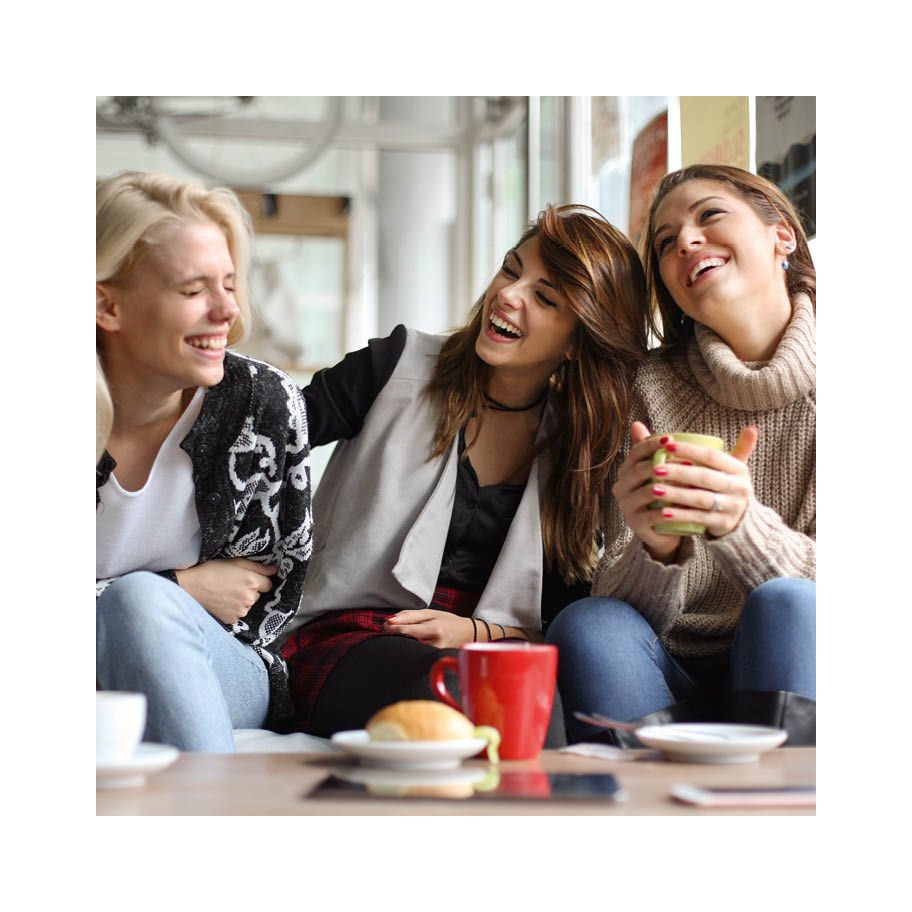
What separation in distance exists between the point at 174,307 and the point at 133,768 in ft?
1.43

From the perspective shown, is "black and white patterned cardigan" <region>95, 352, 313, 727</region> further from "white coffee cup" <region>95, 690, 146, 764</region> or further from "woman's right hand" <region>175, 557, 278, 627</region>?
"white coffee cup" <region>95, 690, 146, 764</region>

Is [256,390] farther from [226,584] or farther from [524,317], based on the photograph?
[524,317]

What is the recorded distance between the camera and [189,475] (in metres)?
1.14

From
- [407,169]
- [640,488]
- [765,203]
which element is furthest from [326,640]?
[407,169]

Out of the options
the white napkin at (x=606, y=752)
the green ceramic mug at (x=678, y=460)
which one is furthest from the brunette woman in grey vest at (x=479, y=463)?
the white napkin at (x=606, y=752)

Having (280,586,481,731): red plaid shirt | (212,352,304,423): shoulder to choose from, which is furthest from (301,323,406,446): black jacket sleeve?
(280,586,481,731): red plaid shirt

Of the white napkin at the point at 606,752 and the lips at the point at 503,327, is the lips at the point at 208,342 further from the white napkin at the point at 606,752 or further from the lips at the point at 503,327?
the white napkin at the point at 606,752

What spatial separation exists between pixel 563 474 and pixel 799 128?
448 millimetres

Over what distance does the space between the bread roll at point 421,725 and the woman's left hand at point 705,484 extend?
12.2 inches

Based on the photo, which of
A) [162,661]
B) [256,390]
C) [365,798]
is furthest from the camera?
[256,390]

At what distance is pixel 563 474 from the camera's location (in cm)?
128

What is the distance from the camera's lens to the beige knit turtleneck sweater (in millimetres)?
1062
